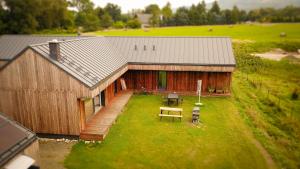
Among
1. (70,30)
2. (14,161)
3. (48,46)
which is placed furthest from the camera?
(70,30)

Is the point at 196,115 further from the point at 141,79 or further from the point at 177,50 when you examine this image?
the point at 177,50

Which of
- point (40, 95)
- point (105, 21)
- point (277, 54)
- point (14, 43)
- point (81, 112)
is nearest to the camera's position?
point (40, 95)

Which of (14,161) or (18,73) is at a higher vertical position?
(18,73)

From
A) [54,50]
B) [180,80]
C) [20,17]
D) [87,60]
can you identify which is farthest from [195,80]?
[20,17]

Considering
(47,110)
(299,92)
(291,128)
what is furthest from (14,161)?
(299,92)

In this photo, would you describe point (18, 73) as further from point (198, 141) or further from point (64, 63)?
point (198, 141)

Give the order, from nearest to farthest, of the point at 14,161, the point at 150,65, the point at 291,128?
the point at 14,161
the point at 291,128
the point at 150,65
